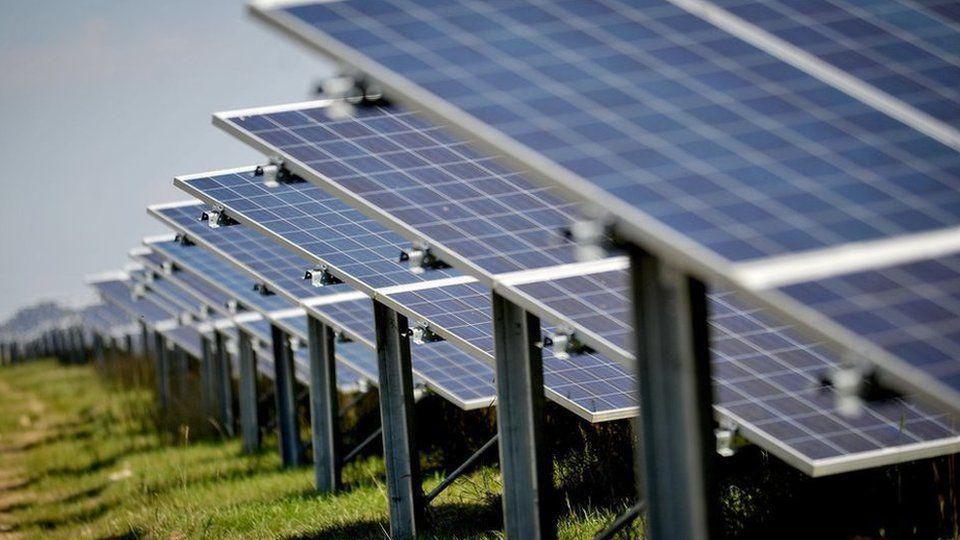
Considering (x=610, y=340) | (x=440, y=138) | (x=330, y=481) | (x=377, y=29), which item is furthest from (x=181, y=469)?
(x=377, y=29)

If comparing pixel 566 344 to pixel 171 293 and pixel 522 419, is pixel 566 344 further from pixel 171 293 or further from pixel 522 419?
pixel 171 293

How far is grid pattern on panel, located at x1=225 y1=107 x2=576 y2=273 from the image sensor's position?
10719 mm

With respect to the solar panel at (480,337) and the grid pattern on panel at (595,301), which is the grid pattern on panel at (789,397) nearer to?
the grid pattern on panel at (595,301)

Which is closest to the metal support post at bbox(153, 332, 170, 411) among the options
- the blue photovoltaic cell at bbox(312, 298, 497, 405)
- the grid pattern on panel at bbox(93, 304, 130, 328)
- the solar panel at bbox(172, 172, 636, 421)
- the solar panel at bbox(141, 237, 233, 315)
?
the solar panel at bbox(141, 237, 233, 315)

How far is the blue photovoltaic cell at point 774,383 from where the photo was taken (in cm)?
952

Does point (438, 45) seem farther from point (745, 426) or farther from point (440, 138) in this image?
point (440, 138)

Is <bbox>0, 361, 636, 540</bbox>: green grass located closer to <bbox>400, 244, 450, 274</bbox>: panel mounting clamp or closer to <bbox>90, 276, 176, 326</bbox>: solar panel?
<bbox>90, 276, 176, 326</bbox>: solar panel

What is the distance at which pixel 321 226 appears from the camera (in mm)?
14227

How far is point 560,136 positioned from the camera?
21.8 ft

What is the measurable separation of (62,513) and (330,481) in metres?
3.78

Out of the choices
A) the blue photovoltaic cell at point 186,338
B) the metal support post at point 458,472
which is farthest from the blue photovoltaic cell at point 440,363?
the blue photovoltaic cell at point 186,338

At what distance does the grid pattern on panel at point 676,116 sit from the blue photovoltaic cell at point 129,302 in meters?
24.5

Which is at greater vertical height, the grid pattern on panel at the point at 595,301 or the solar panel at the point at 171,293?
the grid pattern on panel at the point at 595,301

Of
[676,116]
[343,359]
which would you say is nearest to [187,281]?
[343,359]
